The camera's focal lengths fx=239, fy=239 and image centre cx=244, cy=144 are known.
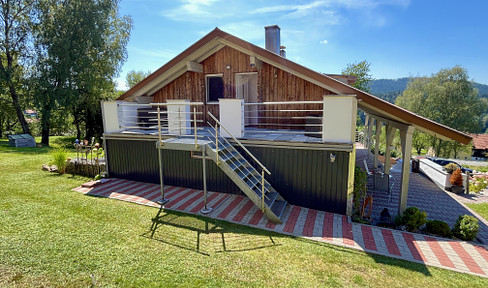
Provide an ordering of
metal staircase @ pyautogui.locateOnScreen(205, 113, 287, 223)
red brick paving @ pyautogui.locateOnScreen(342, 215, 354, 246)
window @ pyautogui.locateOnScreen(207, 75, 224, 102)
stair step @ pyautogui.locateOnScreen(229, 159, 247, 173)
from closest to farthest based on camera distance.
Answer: red brick paving @ pyautogui.locateOnScreen(342, 215, 354, 246), metal staircase @ pyautogui.locateOnScreen(205, 113, 287, 223), stair step @ pyautogui.locateOnScreen(229, 159, 247, 173), window @ pyautogui.locateOnScreen(207, 75, 224, 102)

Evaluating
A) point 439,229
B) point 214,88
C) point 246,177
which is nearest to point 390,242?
point 439,229

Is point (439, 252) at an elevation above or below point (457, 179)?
below

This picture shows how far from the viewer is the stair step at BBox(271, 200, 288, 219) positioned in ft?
22.0

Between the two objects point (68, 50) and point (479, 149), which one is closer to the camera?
point (68, 50)

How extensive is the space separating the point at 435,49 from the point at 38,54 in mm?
83285

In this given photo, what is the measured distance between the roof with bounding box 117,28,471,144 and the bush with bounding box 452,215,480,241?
6.45 feet

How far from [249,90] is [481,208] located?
9739 millimetres

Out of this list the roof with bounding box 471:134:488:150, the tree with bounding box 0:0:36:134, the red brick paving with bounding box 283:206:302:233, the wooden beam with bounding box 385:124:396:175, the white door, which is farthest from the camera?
the roof with bounding box 471:134:488:150

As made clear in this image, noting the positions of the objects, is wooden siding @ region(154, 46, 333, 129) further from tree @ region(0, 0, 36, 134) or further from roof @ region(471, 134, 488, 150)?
roof @ region(471, 134, 488, 150)

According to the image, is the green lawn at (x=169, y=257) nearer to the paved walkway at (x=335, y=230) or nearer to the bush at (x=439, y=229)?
the paved walkway at (x=335, y=230)

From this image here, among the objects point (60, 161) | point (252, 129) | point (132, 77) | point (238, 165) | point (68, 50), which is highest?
point (132, 77)

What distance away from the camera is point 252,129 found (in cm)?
993

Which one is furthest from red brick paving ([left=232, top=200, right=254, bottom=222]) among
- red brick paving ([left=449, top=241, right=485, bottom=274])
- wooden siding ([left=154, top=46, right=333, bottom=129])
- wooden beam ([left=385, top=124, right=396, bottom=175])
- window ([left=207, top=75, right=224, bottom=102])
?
wooden beam ([left=385, top=124, right=396, bottom=175])

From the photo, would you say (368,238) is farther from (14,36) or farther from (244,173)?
(14,36)
